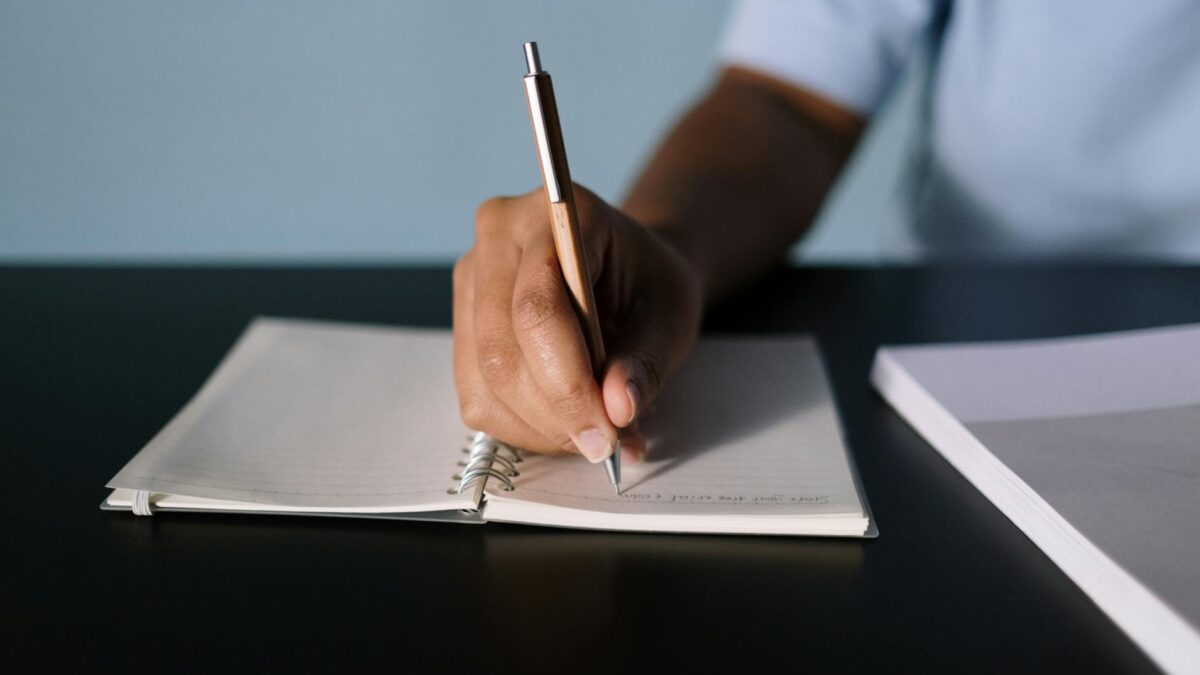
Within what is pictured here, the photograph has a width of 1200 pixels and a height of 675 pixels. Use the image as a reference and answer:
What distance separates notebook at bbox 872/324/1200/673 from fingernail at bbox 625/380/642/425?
7.5 inches

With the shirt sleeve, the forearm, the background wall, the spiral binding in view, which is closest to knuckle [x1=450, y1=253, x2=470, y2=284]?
the spiral binding

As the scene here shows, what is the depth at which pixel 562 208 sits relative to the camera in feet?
1.68

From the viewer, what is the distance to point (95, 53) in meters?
2.19

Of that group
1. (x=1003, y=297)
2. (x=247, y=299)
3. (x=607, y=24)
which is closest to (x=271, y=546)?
(x=247, y=299)

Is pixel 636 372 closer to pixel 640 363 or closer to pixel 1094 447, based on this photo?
pixel 640 363

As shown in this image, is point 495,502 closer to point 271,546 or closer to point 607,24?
point 271,546

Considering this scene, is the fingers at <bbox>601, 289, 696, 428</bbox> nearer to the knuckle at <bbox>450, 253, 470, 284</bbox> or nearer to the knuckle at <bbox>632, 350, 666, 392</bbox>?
the knuckle at <bbox>632, 350, 666, 392</bbox>

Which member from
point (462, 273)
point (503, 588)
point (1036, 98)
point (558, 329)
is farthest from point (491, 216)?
point (1036, 98)

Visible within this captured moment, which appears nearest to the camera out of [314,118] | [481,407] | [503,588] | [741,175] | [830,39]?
[503,588]

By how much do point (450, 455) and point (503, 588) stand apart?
0.13m

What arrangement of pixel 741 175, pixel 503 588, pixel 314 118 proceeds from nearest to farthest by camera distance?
pixel 503 588
pixel 741 175
pixel 314 118

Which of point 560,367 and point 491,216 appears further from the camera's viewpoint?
point 491,216

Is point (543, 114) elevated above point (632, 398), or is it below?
above

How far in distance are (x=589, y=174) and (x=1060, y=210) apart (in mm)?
1372
